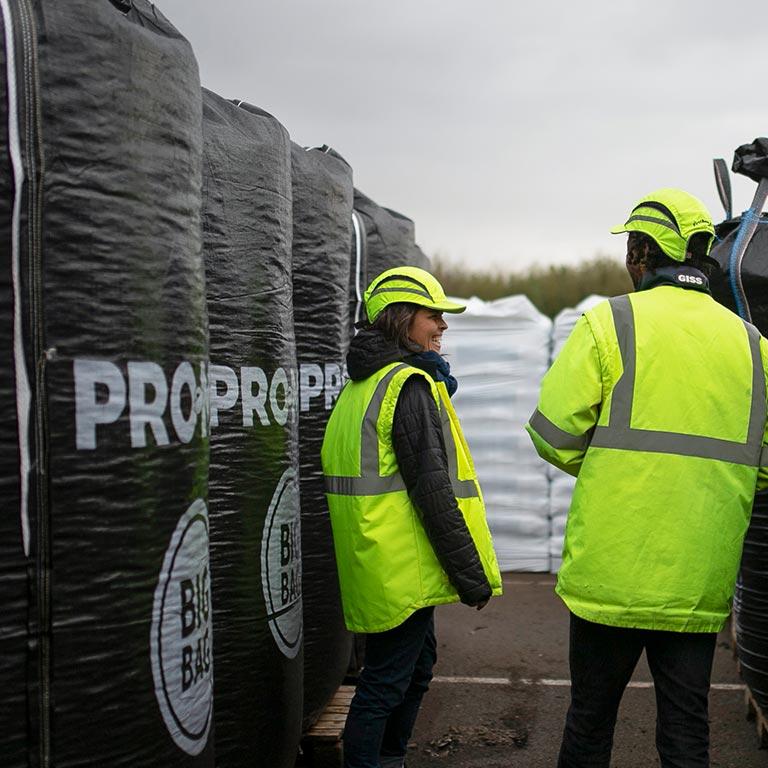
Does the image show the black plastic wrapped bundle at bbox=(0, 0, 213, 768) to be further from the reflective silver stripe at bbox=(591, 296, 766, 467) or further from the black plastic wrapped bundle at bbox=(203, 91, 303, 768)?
the reflective silver stripe at bbox=(591, 296, 766, 467)

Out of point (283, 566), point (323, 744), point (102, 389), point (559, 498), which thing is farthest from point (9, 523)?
point (559, 498)

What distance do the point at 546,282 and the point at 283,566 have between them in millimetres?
16672

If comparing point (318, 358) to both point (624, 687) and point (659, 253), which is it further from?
point (624, 687)

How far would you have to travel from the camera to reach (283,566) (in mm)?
3078

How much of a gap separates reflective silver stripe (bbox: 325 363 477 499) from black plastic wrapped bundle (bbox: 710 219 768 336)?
3.66 feet

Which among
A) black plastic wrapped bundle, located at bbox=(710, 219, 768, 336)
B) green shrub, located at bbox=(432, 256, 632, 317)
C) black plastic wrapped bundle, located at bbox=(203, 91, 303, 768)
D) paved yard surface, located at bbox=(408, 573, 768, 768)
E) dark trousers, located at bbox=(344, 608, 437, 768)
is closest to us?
black plastic wrapped bundle, located at bbox=(203, 91, 303, 768)

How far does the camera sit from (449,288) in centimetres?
1900

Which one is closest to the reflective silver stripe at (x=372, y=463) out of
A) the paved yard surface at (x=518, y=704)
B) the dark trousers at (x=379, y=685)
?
the dark trousers at (x=379, y=685)

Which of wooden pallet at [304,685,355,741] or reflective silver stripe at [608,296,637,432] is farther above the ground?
reflective silver stripe at [608,296,637,432]

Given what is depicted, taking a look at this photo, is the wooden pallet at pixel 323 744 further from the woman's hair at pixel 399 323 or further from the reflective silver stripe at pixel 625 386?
the reflective silver stripe at pixel 625 386

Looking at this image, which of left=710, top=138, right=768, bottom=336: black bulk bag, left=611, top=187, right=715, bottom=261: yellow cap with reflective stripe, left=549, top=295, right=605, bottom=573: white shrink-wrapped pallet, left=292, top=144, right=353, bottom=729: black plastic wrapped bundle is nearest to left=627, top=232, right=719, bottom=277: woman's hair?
left=611, top=187, right=715, bottom=261: yellow cap with reflective stripe

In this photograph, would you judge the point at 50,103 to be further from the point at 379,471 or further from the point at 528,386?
the point at 528,386

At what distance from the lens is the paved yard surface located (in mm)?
3988

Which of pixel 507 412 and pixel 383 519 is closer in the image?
pixel 383 519
